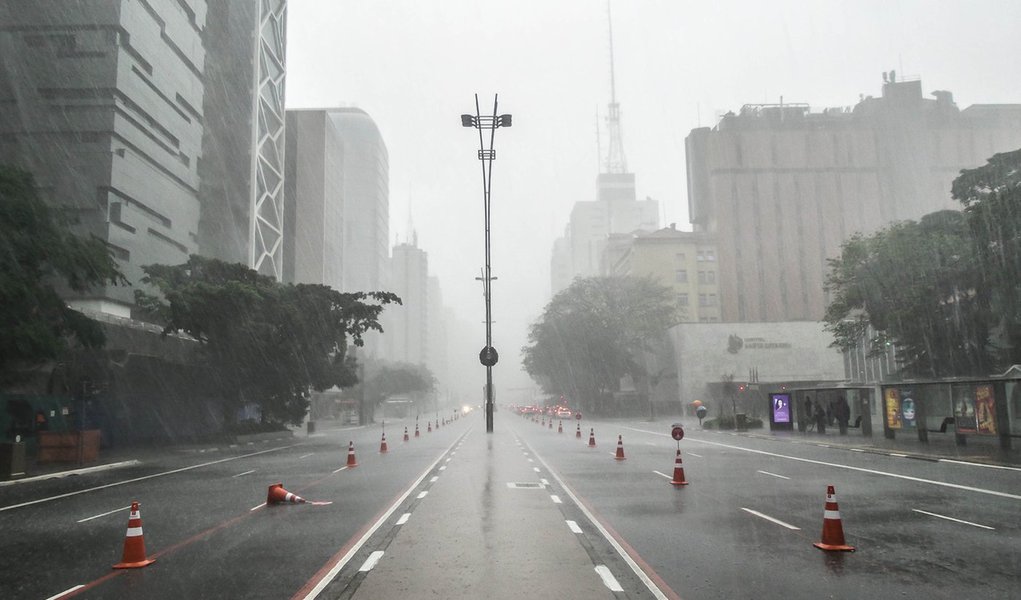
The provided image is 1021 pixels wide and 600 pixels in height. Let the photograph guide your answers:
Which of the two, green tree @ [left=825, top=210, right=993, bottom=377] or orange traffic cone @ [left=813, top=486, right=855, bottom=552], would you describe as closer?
orange traffic cone @ [left=813, top=486, right=855, bottom=552]

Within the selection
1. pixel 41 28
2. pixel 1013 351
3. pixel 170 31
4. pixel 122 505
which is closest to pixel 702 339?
pixel 1013 351

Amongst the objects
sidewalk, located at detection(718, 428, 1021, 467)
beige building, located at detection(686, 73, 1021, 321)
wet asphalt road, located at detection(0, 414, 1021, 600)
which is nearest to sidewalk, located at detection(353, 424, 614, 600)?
wet asphalt road, located at detection(0, 414, 1021, 600)

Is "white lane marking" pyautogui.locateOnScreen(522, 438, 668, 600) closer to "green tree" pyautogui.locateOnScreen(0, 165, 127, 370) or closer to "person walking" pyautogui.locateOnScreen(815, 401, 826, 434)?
"green tree" pyautogui.locateOnScreen(0, 165, 127, 370)

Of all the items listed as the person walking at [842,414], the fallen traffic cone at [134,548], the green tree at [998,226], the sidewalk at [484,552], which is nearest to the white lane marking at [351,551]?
the sidewalk at [484,552]

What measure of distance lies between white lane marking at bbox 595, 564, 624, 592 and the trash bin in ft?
62.0

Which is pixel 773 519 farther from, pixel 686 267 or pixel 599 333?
pixel 686 267

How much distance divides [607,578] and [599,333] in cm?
7350

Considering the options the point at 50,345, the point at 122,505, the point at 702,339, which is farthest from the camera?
the point at 702,339

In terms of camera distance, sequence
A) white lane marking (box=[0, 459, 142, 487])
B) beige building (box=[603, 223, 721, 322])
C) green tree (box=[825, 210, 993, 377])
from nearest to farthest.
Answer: white lane marking (box=[0, 459, 142, 487]) → green tree (box=[825, 210, 993, 377]) → beige building (box=[603, 223, 721, 322])

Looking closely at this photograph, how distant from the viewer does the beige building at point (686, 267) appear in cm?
10131

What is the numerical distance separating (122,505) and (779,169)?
99293 mm

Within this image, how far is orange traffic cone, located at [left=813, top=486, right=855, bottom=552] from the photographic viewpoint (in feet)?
29.9

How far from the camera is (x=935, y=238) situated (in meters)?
38.8

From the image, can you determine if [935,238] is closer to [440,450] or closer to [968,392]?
[968,392]
